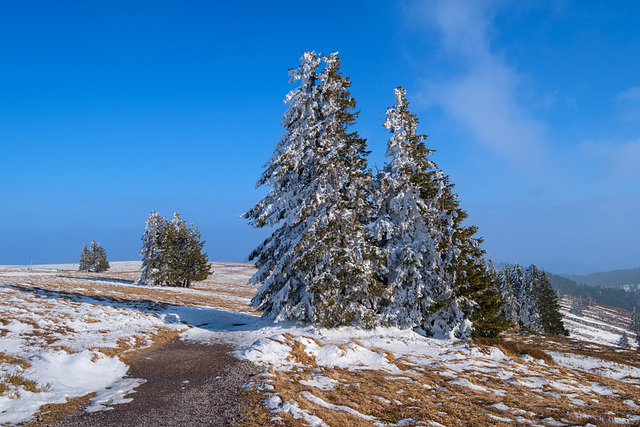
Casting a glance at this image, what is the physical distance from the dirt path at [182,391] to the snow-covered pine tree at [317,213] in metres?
4.88

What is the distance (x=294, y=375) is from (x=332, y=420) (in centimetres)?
363

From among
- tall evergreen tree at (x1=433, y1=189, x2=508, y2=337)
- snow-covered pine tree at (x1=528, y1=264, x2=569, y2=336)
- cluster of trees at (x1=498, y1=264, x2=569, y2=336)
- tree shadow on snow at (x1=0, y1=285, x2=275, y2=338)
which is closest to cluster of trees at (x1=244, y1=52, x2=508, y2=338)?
tall evergreen tree at (x1=433, y1=189, x2=508, y2=337)

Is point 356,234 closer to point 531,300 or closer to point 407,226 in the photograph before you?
point 407,226

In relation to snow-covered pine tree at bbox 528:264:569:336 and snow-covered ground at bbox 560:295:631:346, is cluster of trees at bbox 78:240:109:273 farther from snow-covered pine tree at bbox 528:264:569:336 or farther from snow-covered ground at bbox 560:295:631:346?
snow-covered ground at bbox 560:295:631:346

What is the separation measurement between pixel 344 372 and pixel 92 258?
101m

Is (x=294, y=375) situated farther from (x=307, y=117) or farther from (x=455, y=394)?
(x=307, y=117)

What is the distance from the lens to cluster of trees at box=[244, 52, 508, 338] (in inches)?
657

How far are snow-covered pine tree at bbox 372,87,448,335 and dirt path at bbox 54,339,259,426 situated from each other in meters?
9.13

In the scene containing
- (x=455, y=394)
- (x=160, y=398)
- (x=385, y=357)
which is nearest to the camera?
(x=160, y=398)

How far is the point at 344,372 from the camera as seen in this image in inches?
452

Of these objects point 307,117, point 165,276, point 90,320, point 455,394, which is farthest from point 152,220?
point 455,394

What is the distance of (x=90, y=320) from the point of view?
16.6m

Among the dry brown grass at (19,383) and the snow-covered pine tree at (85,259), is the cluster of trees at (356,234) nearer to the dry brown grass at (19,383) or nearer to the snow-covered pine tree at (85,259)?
the dry brown grass at (19,383)

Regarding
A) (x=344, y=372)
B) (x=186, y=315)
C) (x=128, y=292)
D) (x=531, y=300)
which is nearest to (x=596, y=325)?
(x=531, y=300)
